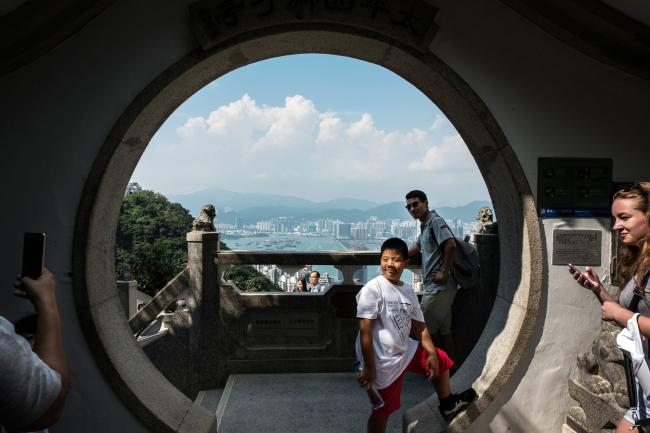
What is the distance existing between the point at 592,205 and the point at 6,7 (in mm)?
4350

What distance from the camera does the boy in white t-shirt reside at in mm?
2955

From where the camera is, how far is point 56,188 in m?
3.08

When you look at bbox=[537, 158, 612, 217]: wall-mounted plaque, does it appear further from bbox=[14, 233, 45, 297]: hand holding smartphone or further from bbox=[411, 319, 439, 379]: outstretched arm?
bbox=[14, 233, 45, 297]: hand holding smartphone

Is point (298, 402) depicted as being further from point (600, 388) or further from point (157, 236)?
point (157, 236)

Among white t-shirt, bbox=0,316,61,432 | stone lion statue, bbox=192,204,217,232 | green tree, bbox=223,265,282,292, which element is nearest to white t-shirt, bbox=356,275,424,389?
white t-shirt, bbox=0,316,61,432

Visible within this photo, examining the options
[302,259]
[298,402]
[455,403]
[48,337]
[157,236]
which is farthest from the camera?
[157,236]

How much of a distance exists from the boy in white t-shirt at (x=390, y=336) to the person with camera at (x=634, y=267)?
119 cm

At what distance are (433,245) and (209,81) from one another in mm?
2657

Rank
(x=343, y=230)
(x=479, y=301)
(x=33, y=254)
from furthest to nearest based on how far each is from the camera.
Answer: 1. (x=343, y=230)
2. (x=479, y=301)
3. (x=33, y=254)

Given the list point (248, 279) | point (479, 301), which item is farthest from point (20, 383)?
point (248, 279)

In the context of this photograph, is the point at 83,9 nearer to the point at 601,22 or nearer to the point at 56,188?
the point at 56,188

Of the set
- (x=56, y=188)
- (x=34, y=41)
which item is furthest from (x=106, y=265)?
(x=34, y=41)

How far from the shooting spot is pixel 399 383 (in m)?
3.09

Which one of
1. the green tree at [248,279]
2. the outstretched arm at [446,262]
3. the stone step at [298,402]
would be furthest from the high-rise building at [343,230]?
the outstretched arm at [446,262]
